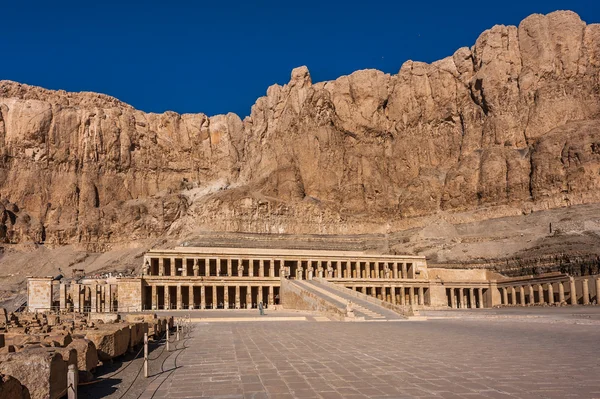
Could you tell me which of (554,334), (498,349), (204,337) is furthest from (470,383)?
(204,337)

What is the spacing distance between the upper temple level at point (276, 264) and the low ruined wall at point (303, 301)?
725cm

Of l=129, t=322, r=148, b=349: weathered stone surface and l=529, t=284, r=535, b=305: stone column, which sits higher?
l=129, t=322, r=148, b=349: weathered stone surface

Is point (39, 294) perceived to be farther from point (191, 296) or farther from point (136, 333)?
point (136, 333)

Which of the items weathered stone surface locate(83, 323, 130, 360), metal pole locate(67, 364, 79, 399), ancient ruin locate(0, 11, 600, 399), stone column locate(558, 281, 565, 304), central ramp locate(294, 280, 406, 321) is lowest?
stone column locate(558, 281, 565, 304)

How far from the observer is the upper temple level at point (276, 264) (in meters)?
67.9

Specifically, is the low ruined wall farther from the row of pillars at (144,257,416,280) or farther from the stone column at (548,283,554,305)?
the stone column at (548,283,554,305)

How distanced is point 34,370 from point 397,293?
69.0m

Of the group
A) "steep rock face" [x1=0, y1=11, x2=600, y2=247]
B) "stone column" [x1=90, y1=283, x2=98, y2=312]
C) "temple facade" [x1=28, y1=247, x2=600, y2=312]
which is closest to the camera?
"stone column" [x1=90, y1=283, x2=98, y2=312]

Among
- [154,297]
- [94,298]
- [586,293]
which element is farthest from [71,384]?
[586,293]

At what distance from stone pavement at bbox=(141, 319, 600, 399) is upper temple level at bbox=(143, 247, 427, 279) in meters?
48.3

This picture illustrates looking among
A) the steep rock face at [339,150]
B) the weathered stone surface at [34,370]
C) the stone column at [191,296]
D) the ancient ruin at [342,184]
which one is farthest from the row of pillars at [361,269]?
the weathered stone surface at [34,370]

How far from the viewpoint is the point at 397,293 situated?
75188 millimetres

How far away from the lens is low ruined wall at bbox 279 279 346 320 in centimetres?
4069

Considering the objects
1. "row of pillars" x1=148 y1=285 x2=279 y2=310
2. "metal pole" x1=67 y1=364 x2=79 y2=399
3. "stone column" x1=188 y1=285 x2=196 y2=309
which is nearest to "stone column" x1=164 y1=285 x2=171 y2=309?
"row of pillars" x1=148 y1=285 x2=279 y2=310
